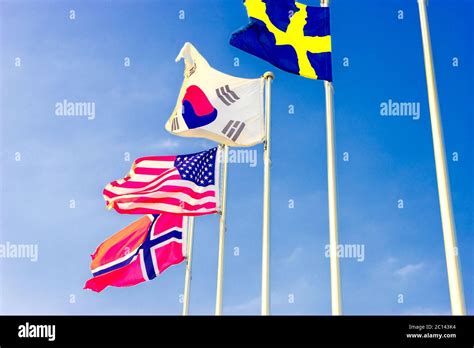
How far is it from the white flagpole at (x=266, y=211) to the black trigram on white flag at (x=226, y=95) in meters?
1.15

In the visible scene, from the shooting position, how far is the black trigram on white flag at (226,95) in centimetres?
1980

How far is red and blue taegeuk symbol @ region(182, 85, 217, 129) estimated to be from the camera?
1875 centimetres

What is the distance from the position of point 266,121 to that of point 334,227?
6.73 meters

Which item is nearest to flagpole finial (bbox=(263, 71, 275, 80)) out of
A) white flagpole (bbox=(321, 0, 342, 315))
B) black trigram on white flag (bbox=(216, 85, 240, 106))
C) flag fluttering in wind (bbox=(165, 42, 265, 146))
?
flag fluttering in wind (bbox=(165, 42, 265, 146))

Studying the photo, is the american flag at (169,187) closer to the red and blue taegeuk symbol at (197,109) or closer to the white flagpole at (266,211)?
the red and blue taegeuk symbol at (197,109)

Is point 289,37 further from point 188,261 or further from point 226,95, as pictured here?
point 188,261

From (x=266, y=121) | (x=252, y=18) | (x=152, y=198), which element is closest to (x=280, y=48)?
(x=252, y=18)

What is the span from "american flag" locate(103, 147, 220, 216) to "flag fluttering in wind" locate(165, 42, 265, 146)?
2435mm

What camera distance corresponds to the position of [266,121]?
65.4 feet

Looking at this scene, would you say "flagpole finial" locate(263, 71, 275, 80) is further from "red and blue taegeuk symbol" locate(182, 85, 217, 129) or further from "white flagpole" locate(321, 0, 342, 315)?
"white flagpole" locate(321, 0, 342, 315)

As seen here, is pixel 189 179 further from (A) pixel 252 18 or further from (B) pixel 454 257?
(B) pixel 454 257

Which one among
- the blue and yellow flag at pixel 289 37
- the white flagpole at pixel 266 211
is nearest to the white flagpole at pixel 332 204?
the blue and yellow flag at pixel 289 37
